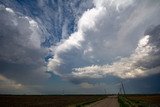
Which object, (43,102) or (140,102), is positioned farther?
(43,102)

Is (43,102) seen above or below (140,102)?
above

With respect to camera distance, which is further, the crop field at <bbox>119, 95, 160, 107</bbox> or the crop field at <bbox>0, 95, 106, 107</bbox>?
the crop field at <bbox>0, 95, 106, 107</bbox>

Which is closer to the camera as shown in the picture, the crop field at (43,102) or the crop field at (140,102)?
the crop field at (140,102)
